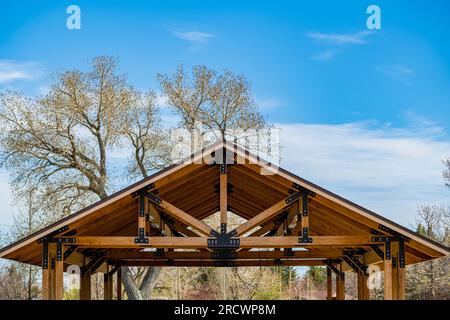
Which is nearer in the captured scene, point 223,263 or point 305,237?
point 305,237

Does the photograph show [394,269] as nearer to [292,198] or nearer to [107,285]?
[292,198]

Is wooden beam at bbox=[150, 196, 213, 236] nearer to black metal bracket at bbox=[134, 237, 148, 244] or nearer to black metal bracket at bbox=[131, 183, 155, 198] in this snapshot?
black metal bracket at bbox=[131, 183, 155, 198]

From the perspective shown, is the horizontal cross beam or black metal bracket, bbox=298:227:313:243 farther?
the horizontal cross beam

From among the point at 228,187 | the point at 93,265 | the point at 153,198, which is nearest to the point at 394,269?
the point at 228,187

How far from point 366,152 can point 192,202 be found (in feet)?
59.5

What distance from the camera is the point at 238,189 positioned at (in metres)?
16.1

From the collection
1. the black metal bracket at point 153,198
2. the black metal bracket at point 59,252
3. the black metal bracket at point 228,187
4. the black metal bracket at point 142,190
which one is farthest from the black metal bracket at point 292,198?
the black metal bracket at point 59,252

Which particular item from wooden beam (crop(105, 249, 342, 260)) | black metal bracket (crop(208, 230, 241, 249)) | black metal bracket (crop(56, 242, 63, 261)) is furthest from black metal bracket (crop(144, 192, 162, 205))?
wooden beam (crop(105, 249, 342, 260))

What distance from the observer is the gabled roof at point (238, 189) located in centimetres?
1271

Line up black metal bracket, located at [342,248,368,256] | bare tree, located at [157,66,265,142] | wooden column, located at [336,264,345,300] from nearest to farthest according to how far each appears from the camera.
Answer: black metal bracket, located at [342,248,368,256] < wooden column, located at [336,264,345,300] < bare tree, located at [157,66,265,142]

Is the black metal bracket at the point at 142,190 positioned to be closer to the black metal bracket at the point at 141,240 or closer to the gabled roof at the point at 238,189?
the gabled roof at the point at 238,189

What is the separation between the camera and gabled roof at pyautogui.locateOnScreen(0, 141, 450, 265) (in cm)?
1271
